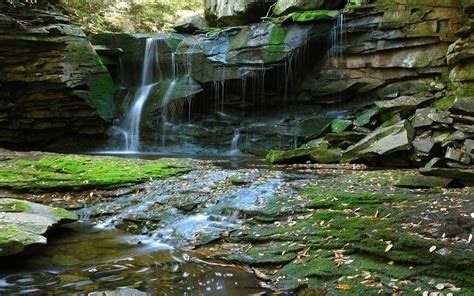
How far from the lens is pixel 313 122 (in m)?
17.0

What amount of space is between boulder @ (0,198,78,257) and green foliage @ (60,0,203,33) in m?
15.6

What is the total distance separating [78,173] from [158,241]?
453 centimetres

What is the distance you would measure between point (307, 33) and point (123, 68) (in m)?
8.97

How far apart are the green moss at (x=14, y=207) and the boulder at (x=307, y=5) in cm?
1460

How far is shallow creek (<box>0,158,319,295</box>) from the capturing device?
15.1 ft

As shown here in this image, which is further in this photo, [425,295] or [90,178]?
[90,178]

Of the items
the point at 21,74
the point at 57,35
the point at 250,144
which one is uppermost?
the point at 57,35

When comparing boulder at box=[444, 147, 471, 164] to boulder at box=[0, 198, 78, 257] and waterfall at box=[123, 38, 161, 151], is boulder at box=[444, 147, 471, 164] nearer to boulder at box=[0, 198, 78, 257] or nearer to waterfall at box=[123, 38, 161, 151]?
boulder at box=[0, 198, 78, 257]

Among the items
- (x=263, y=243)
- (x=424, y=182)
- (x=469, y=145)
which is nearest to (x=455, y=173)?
(x=424, y=182)

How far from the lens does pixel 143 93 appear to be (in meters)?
→ 18.9

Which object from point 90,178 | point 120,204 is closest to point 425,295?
point 120,204

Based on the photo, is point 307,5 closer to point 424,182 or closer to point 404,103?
point 404,103

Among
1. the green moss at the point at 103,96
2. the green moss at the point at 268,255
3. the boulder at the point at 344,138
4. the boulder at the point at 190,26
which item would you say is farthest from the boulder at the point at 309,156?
the boulder at the point at 190,26

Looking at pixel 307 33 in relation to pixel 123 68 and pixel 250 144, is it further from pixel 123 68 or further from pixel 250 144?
pixel 123 68
